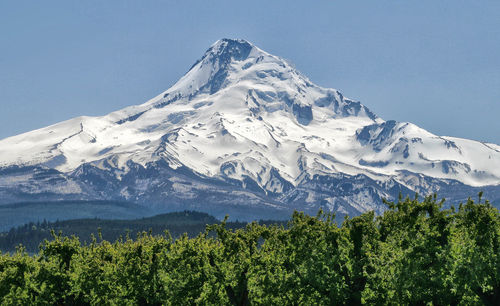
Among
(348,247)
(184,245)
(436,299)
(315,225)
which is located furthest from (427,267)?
(184,245)

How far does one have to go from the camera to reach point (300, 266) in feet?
256

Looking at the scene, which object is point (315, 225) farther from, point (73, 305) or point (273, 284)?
point (73, 305)

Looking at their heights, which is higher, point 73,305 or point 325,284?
point 325,284

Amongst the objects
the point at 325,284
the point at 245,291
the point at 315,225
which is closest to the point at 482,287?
the point at 325,284

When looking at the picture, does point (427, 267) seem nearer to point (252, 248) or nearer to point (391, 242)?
point (391, 242)

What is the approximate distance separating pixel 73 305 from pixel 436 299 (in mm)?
48954

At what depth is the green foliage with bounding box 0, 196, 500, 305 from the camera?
64.1 metres

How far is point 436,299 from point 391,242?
28.6ft

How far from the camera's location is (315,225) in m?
82.3

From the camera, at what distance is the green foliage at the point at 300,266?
64.1m

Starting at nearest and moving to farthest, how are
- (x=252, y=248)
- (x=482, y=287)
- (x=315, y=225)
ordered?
1. (x=482, y=287)
2. (x=315, y=225)
3. (x=252, y=248)

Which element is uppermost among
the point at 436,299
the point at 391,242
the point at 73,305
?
the point at 391,242

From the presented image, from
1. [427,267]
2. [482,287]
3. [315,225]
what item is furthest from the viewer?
[315,225]

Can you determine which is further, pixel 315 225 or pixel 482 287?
pixel 315 225
